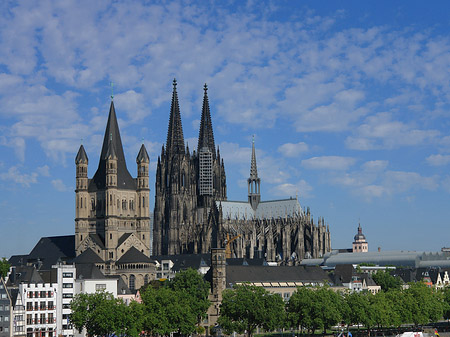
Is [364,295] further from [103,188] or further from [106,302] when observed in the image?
[103,188]

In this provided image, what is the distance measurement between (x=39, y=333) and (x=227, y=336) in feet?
101

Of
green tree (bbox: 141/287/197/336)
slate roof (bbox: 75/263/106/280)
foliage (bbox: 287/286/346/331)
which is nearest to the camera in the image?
green tree (bbox: 141/287/197/336)

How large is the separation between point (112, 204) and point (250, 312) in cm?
7078

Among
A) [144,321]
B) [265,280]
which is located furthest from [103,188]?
[144,321]

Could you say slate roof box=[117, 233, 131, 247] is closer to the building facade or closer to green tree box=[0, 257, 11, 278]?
the building facade

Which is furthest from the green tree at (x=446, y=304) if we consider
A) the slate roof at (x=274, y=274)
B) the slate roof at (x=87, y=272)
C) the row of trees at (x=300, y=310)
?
the slate roof at (x=87, y=272)

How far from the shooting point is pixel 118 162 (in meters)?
197

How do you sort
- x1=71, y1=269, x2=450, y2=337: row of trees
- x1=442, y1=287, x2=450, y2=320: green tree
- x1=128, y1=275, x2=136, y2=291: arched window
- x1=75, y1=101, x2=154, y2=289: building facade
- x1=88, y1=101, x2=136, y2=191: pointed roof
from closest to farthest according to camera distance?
x1=71, y1=269, x2=450, y2=337: row of trees
x1=442, y1=287, x2=450, y2=320: green tree
x1=128, y1=275, x2=136, y2=291: arched window
x1=75, y1=101, x2=154, y2=289: building facade
x1=88, y1=101, x2=136, y2=191: pointed roof

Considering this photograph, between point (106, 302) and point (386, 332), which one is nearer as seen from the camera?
point (106, 302)

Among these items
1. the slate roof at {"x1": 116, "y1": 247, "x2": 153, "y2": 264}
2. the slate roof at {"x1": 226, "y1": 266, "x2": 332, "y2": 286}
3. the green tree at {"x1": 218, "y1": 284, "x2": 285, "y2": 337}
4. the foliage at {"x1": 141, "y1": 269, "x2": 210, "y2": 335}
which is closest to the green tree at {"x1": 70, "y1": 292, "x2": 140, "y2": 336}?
the foliage at {"x1": 141, "y1": 269, "x2": 210, "y2": 335}

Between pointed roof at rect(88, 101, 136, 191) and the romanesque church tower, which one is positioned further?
pointed roof at rect(88, 101, 136, 191)

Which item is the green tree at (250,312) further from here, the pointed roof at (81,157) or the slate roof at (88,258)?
the pointed roof at (81,157)

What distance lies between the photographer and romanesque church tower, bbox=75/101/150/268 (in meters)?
190

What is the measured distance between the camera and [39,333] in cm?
13325
